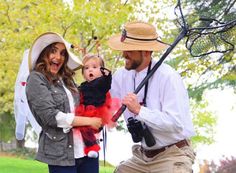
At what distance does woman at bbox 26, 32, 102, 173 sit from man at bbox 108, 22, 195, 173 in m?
0.32

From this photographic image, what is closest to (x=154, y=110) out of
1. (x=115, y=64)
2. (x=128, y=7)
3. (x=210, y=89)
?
(x=128, y=7)

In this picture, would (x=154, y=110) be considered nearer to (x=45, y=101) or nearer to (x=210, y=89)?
(x=45, y=101)

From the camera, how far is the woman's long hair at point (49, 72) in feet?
13.2

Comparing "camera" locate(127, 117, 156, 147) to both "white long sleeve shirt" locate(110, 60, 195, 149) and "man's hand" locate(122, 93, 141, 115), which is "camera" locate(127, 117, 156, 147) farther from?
"man's hand" locate(122, 93, 141, 115)

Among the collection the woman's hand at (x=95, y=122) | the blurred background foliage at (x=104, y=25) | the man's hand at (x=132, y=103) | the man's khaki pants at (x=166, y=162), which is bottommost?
the man's khaki pants at (x=166, y=162)

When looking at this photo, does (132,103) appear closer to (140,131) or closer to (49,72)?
(140,131)

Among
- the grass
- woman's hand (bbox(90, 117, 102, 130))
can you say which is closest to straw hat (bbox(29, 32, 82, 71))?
woman's hand (bbox(90, 117, 102, 130))

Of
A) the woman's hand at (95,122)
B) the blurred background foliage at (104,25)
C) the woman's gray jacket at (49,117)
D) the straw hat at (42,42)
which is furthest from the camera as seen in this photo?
the blurred background foliage at (104,25)

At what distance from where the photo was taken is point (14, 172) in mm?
11492

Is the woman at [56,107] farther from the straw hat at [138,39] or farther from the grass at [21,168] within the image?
the grass at [21,168]

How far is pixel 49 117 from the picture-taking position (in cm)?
387

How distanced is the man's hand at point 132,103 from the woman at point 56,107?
26 centimetres

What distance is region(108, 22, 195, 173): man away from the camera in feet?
12.9

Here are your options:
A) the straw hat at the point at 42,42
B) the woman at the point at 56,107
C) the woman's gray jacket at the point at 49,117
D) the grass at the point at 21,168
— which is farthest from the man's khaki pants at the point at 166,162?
the grass at the point at 21,168
